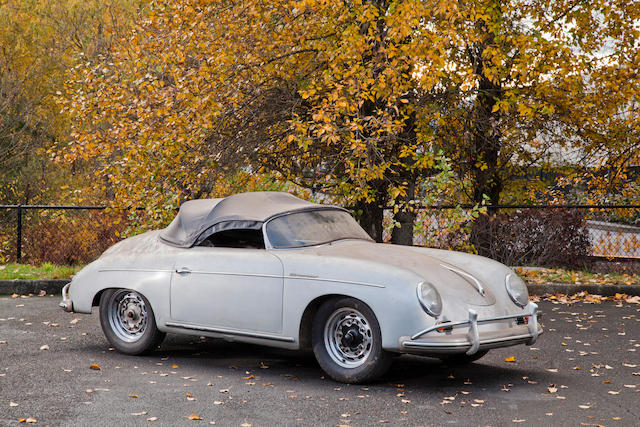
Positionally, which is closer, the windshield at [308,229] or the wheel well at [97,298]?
the windshield at [308,229]

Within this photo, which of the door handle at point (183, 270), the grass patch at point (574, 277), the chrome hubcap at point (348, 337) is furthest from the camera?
the grass patch at point (574, 277)

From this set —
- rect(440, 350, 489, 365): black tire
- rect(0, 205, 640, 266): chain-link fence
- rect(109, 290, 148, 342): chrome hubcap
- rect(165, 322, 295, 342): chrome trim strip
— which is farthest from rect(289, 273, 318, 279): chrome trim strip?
rect(0, 205, 640, 266): chain-link fence

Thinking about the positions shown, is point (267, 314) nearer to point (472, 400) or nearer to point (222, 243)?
point (222, 243)

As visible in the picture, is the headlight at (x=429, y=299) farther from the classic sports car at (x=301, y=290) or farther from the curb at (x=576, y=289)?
the curb at (x=576, y=289)

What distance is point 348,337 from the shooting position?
6.44 m

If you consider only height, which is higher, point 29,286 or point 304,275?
point 304,275

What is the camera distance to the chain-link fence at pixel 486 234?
543 inches

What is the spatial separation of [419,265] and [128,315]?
3.03 m

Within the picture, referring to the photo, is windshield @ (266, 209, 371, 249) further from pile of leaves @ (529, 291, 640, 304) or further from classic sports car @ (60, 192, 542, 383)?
pile of leaves @ (529, 291, 640, 304)

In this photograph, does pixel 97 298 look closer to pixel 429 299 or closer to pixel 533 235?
pixel 429 299

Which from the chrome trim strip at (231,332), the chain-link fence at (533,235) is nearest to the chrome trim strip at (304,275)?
the chrome trim strip at (231,332)

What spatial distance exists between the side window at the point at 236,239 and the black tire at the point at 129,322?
86 centimetres

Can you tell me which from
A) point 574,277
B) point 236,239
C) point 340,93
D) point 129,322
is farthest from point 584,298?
point 129,322

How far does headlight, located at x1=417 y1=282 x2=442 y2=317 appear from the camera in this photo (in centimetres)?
603
